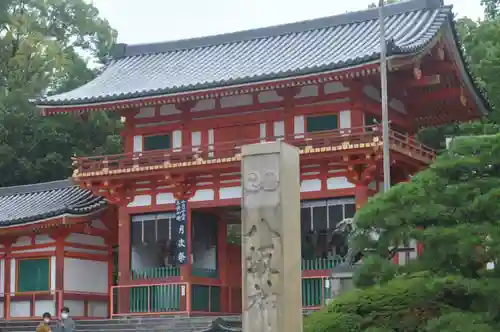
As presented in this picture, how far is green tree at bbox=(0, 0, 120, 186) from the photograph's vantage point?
38.4 m

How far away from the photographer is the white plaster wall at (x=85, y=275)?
26359mm

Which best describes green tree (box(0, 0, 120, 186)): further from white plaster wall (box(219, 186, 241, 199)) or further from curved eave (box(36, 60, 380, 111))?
white plaster wall (box(219, 186, 241, 199))

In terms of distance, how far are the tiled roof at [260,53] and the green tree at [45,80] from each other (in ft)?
28.6

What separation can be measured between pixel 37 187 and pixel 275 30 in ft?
30.1

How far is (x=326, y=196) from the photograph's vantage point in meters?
23.0

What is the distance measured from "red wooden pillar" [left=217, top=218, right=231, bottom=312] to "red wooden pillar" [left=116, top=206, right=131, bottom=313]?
2.58 meters

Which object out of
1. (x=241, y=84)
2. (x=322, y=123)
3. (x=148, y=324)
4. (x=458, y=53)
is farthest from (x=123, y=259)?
(x=458, y=53)

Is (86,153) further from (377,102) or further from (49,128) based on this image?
(377,102)

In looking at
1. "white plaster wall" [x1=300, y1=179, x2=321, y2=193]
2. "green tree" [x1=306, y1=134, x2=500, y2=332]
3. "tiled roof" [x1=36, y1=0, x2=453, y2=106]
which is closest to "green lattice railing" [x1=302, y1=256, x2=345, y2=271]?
"white plaster wall" [x1=300, y1=179, x2=321, y2=193]

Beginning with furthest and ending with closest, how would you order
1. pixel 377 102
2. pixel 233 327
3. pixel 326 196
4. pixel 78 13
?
pixel 78 13, pixel 377 102, pixel 326 196, pixel 233 327

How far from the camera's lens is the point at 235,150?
23578mm

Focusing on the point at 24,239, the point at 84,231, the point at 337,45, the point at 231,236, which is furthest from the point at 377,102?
the point at 24,239

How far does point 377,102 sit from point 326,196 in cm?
326

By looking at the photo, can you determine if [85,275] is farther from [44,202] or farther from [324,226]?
[324,226]
